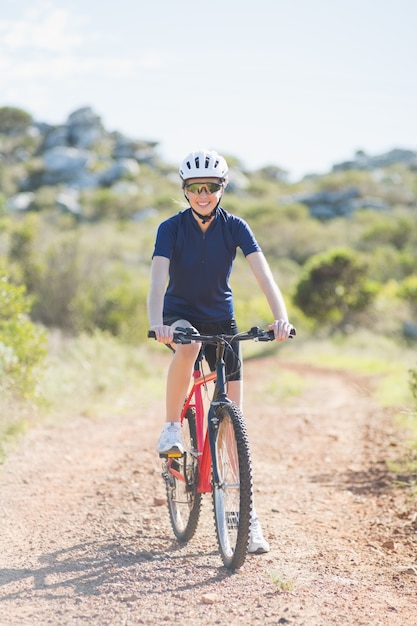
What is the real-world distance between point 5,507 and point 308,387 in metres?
9.94

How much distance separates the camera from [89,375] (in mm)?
11742

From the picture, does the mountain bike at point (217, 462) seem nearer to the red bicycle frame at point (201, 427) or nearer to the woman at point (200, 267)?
the red bicycle frame at point (201, 427)

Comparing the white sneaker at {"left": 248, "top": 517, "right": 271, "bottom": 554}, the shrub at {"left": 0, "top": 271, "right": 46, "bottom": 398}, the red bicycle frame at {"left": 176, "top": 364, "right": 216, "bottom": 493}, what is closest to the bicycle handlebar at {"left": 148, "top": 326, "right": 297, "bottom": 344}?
the red bicycle frame at {"left": 176, "top": 364, "right": 216, "bottom": 493}

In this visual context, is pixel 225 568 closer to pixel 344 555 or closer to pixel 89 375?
pixel 344 555

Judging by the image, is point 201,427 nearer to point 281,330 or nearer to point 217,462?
point 217,462

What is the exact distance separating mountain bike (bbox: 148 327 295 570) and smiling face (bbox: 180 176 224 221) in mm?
780

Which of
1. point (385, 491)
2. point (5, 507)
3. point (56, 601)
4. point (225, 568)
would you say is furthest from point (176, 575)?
point (385, 491)

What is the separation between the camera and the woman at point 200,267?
4.45m

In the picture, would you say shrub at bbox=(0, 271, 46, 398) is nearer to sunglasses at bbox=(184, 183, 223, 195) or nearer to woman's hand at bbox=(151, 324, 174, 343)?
sunglasses at bbox=(184, 183, 223, 195)

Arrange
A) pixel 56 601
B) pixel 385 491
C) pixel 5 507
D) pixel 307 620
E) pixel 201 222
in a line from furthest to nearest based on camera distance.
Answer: pixel 385 491 < pixel 5 507 < pixel 201 222 < pixel 56 601 < pixel 307 620

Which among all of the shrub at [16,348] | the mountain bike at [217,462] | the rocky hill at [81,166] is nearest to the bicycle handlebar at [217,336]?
the mountain bike at [217,462]

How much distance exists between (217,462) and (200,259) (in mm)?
1206

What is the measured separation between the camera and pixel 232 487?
13.2 feet

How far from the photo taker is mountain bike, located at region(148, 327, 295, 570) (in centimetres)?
394
